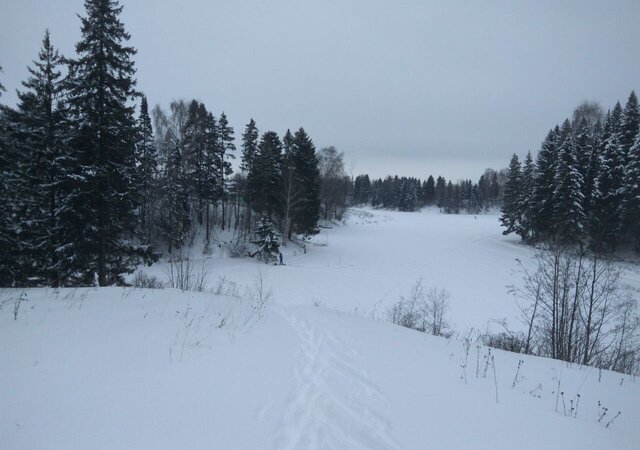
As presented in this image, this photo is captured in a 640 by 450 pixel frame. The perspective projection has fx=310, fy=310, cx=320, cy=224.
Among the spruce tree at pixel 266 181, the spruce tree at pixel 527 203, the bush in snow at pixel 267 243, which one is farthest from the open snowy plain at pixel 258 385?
the spruce tree at pixel 527 203

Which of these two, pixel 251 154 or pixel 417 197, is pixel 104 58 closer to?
pixel 251 154

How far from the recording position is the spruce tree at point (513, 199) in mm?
43188

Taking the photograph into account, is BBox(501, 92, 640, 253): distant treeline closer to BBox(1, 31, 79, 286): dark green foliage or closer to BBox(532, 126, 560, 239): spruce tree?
BBox(532, 126, 560, 239): spruce tree

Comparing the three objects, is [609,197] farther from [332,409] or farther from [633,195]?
[332,409]

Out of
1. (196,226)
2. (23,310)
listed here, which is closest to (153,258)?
(23,310)

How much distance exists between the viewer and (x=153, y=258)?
17.0m

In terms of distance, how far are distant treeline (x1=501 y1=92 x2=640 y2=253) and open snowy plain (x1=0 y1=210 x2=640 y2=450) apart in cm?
3273

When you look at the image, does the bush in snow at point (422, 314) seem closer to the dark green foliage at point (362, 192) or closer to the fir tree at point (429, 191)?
the fir tree at point (429, 191)

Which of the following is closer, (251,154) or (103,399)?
(103,399)

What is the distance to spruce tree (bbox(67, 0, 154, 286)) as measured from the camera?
44.4ft

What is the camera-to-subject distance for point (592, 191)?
35469 mm

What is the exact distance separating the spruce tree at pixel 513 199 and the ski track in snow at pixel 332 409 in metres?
45.8

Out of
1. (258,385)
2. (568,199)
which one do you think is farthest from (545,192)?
(258,385)

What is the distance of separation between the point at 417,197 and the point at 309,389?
121 m
